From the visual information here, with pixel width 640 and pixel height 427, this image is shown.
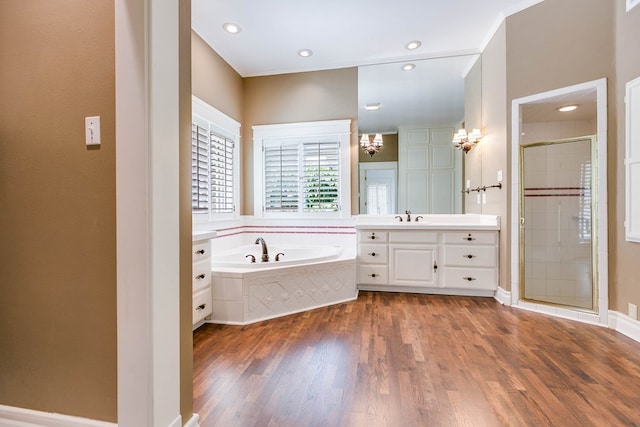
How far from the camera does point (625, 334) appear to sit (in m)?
2.24

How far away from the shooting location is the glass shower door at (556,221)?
2850 millimetres

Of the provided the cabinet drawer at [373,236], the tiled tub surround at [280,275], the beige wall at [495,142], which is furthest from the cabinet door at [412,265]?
the beige wall at [495,142]

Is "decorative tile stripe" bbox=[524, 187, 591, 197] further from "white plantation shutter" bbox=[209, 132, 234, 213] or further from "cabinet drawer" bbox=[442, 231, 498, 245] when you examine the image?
"white plantation shutter" bbox=[209, 132, 234, 213]

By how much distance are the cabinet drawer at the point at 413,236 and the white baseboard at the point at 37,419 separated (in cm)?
289

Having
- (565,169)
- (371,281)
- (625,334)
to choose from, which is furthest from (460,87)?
(625,334)

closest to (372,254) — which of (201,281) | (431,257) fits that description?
(431,257)

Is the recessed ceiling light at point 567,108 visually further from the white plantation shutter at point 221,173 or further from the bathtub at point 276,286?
the white plantation shutter at point 221,173

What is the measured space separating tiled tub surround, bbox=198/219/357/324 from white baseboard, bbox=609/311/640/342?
7.27 ft

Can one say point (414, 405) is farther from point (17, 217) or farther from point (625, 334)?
point (625, 334)

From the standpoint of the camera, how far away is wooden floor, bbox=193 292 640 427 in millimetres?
1354

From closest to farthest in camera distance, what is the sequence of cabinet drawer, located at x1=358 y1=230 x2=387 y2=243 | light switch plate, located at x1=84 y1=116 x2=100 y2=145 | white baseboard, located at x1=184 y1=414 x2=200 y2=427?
light switch plate, located at x1=84 y1=116 x2=100 y2=145 < white baseboard, located at x1=184 y1=414 x2=200 y2=427 < cabinet drawer, located at x1=358 y1=230 x2=387 y2=243

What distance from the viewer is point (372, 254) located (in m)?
3.43

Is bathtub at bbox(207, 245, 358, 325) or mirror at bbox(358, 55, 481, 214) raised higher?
mirror at bbox(358, 55, 481, 214)

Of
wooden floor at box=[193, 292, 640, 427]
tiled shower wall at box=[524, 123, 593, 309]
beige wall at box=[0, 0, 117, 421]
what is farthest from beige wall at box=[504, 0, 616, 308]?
beige wall at box=[0, 0, 117, 421]
